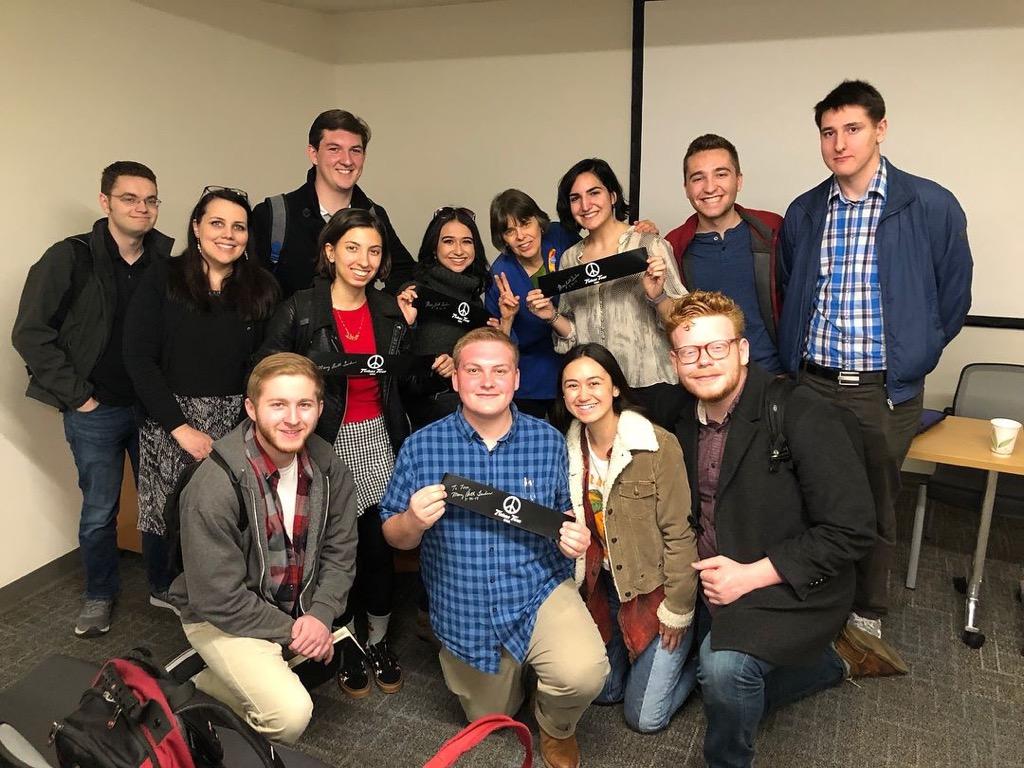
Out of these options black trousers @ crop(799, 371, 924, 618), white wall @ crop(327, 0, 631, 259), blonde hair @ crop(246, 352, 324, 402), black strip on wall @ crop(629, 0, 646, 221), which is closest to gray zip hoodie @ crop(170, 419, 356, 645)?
blonde hair @ crop(246, 352, 324, 402)

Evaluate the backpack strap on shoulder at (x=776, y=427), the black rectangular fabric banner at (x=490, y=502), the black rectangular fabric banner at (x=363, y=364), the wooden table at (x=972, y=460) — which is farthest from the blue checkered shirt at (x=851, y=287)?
the black rectangular fabric banner at (x=363, y=364)

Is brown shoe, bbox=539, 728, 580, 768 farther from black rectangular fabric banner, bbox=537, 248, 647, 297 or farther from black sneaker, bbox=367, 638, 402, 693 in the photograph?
black rectangular fabric banner, bbox=537, 248, 647, 297

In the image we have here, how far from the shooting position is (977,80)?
12.9 ft

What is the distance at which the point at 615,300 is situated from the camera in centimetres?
288

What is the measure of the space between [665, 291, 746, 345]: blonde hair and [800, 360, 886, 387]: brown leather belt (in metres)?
0.74

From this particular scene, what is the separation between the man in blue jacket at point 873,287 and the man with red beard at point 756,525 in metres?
0.63

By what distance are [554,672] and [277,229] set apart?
6.81 ft

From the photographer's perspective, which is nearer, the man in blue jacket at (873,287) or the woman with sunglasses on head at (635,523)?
the woman with sunglasses on head at (635,523)

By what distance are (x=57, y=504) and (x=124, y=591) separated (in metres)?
0.54

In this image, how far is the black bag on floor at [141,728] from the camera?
1.53 m

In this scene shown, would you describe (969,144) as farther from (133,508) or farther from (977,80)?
(133,508)

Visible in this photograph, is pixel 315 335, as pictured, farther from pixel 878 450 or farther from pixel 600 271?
pixel 878 450

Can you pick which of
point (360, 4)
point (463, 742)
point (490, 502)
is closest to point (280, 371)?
point (490, 502)

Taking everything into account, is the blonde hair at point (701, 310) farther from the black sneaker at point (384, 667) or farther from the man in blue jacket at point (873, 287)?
the black sneaker at point (384, 667)
